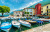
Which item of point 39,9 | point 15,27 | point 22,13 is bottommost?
point 15,27

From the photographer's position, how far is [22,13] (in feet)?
101

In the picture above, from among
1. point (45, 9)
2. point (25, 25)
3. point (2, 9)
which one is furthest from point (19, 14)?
point (25, 25)

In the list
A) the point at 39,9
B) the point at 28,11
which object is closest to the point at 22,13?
the point at 28,11

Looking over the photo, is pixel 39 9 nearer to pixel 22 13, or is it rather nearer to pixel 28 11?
pixel 28 11

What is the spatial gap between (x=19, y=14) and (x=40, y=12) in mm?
13170

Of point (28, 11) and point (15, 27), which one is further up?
point (28, 11)

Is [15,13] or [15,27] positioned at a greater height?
[15,13]

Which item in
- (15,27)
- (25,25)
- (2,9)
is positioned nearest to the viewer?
(15,27)

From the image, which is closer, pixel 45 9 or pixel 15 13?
pixel 45 9

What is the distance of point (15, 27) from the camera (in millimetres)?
7766

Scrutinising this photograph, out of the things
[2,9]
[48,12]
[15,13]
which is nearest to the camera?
[48,12]

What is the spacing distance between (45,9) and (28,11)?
9885 millimetres

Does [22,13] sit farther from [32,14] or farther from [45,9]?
[45,9]

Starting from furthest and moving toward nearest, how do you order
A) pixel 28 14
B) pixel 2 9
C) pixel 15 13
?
pixel 15 13
pixel 28 14
pixel 2 9
